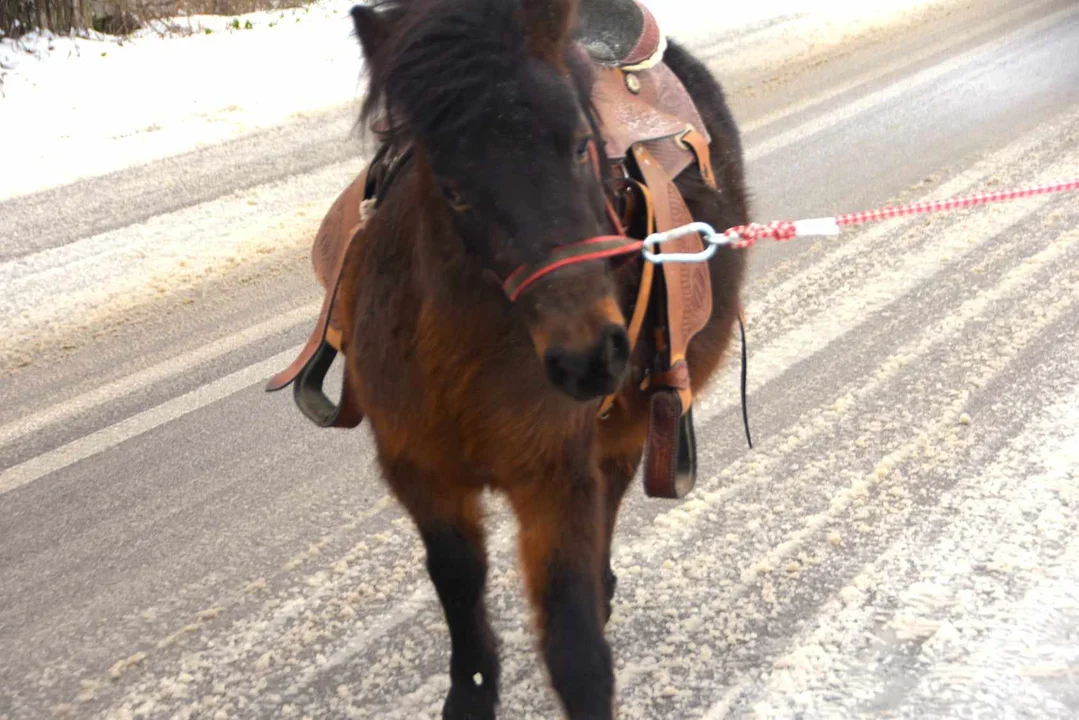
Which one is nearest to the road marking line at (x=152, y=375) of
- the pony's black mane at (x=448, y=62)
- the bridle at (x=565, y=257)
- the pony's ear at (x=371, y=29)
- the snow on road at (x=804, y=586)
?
the snow on road at (x=804, y=586)

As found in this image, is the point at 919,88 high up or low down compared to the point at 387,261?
down

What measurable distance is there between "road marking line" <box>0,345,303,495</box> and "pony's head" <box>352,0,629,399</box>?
295 cm

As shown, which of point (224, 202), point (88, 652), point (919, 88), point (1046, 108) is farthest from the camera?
point (919, 88)

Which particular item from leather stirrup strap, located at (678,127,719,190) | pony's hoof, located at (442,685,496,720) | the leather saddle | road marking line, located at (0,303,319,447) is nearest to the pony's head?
the leather saddle

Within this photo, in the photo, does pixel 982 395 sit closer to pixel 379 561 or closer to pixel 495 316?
pixel 379 561

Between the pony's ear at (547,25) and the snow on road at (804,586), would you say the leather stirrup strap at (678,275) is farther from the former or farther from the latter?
the snow on road at (804,586)

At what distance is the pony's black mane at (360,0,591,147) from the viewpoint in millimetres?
2055

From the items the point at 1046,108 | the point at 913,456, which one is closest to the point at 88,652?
the point at 913,456

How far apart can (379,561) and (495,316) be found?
1.72 meters

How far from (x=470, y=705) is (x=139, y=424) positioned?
2399 mm

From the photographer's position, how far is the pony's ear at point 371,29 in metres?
2.31

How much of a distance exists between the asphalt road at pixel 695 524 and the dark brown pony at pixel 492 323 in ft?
1.75

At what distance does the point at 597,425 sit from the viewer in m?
2.86

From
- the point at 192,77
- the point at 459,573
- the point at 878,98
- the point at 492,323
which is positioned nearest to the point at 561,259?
the point at 492,323
